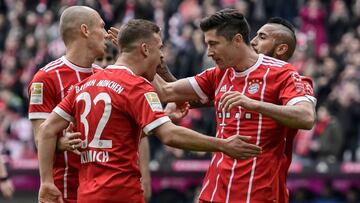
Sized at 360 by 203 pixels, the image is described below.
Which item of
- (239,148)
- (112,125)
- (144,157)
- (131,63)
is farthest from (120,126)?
(144,157)

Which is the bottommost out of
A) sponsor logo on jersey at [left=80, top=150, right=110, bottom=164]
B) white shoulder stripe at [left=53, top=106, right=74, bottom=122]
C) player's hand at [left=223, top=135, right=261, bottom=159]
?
sponsor logo on jersey at [left=80, top=150, right=110, bottom=164]

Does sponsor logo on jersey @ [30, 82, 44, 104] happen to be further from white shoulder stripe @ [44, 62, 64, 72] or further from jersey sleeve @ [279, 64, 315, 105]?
jersey sleeve @ [279, 64, 315, 105]

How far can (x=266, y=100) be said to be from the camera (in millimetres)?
9742

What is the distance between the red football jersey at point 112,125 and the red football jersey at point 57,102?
760 millimetres

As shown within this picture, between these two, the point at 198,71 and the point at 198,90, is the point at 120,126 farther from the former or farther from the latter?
the point at 198,71

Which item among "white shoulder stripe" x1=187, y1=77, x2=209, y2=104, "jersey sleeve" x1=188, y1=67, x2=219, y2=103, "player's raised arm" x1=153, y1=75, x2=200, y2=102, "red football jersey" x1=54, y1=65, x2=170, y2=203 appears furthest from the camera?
"player's raised arm" x1=153, y1=75, x2=200, y2=102

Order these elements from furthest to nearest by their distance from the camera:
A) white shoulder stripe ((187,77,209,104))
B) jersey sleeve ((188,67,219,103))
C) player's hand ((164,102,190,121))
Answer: player's hand ((164,102,190,121)) < white shoulder stripe ((187,77,209,104)) < jersey sleeve ((188,67,219,103))

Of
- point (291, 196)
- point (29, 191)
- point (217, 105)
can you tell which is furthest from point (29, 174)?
point (217, 105)

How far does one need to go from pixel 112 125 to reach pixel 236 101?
39.8 inches

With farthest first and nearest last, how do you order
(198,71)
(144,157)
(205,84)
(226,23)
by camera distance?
(198,71) < (144,157) < (205,84) < (226,23)

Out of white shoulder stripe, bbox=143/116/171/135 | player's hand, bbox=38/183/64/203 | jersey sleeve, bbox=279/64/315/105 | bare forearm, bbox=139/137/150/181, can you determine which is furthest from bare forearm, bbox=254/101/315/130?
bare forearm, bbox=139/137/150/181

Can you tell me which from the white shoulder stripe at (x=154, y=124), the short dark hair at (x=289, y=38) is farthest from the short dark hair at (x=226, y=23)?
the white shoulder stripe at (x=154, y=124)

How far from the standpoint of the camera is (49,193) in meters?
9.40

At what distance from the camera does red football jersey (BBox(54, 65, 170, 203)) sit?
902cm
